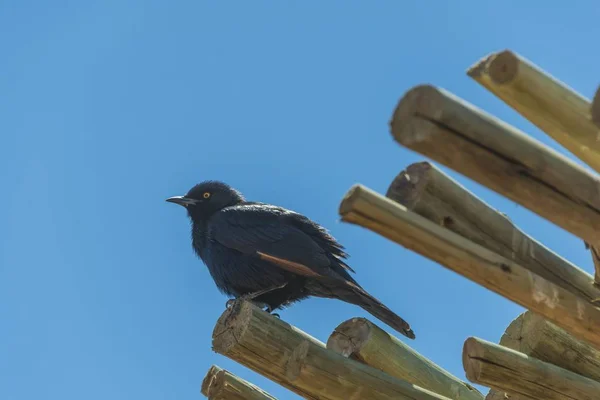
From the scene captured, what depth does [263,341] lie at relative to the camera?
546 cm

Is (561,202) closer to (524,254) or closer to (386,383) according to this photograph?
(524,254)

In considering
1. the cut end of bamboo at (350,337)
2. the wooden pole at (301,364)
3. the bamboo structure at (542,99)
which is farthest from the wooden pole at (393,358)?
the bamboo structure at (542,99)

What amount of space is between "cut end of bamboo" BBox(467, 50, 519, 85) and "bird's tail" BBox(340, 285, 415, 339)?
327 cm

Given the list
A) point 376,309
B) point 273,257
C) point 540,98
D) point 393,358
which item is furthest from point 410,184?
point 273,257

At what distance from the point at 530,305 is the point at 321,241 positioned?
3.73 meters

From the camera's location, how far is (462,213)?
164 inches

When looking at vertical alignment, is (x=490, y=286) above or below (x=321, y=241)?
below

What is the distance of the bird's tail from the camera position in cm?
664

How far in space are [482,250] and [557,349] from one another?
4.91 feet

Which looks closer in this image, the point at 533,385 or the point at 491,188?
the point at 491,188

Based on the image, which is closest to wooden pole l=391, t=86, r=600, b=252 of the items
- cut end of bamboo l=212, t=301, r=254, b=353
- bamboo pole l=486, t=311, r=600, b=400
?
bamboo pole l=486, t=311, r=600, b=400

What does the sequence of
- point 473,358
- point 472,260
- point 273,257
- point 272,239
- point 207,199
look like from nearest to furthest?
1. point 472,260
2. point 473,358
3. point 273,257
4. point 272,239
5. point 207,199

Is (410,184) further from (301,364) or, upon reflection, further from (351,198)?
(301,364)

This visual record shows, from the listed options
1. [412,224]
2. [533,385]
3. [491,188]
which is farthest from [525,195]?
[533,385]
